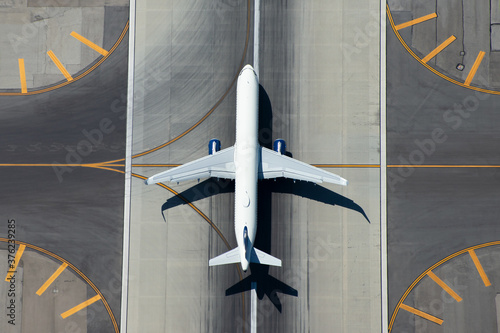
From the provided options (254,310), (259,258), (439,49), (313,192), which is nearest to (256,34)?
(313,192)

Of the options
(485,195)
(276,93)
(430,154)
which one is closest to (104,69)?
(276,93)

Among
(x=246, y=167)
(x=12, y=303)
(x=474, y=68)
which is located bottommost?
(x=12, y=303)

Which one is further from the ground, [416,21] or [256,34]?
[416,21]

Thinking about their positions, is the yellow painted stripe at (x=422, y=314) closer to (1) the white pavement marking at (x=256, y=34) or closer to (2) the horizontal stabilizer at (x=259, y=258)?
(2) the horizontal stabilizer at (x=259, y=258)

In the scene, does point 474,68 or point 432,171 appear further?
point 474,68

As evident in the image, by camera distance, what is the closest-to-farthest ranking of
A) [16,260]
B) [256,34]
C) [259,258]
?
[259,258], [16,260], [256,34]

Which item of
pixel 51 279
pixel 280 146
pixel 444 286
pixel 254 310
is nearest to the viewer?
pixel 280 146

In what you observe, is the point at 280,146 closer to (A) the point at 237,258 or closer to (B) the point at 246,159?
(B) the point at 246,159

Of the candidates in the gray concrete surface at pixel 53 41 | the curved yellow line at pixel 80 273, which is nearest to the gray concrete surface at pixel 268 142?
the curved yellow line at pixel 80 273

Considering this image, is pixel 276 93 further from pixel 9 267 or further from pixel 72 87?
pixel 9 267
